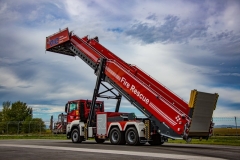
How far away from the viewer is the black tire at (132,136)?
15859mm

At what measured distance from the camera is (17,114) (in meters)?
60.8

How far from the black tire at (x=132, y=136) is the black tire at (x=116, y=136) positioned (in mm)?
417

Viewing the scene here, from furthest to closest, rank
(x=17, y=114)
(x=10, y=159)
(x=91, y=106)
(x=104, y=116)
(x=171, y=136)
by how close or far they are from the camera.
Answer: (x=17, y=114) < (x=91, y=106) < (x=104, y=116) < (x=171, y=136) < (x=10, y=159)

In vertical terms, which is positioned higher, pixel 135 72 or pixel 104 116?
pixel 135 72

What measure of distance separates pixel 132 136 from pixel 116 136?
4.51ft

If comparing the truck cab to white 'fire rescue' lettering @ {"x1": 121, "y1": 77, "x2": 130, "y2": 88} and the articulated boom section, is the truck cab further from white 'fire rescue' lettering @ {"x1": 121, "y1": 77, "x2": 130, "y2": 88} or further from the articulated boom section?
white 'fire rescue' lettering @ {"x1": 121, "y1": 77, "x2": 130, "y2": 88}

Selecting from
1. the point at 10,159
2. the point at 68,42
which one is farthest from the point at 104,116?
the point at 10,159

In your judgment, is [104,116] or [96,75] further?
[96,75]

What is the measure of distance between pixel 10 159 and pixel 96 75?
10.7 meters

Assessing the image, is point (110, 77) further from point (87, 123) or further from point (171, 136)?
point (171, 136)

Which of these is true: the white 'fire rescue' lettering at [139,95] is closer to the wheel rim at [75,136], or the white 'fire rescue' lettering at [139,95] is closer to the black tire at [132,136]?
the black tire at [132,136]

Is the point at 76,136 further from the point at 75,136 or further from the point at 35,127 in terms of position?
the point at 35,127

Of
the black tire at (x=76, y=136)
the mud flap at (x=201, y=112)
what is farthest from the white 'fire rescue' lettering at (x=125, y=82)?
the black tire at (x=76, y=136)

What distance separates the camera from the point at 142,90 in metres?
16.3
